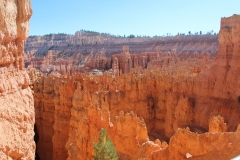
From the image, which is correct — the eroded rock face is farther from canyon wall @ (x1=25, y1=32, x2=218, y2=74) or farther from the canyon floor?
canyon wall @ (x1=25, y1=32, x2=218, y2=74)

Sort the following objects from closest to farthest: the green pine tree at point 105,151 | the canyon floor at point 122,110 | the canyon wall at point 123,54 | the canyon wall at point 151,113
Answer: the canyon floor at point 122,110
the canyon wall at point 151,113
the green pine tree at point 105,151
the canyon wall at point 123,54

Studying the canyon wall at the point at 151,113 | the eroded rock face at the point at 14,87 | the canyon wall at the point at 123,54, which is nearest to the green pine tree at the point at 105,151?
the canyon wall at the point at 151,113

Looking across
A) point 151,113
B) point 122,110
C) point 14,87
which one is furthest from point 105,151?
point 151,113

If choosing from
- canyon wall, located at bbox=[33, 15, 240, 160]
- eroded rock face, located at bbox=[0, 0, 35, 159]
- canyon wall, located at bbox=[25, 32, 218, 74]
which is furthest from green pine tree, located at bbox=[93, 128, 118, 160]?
canyon wall, located at bbox=[25, 32, 218, 74]

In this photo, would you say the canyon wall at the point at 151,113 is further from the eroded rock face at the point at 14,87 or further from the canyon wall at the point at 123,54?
the canyon wall at the point at 123,54

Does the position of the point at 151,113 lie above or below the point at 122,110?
below

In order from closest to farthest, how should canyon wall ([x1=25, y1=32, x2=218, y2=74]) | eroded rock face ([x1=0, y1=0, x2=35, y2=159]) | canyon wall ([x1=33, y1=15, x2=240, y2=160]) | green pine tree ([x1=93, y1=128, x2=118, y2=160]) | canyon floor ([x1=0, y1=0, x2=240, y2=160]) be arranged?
eroded rock face ([x1=0, y1=0, x2=35, y2=159]), canyon floor ([x1=0, y1=0, x2=240, y2=160]), canyon wall ([x1=33, y1=15, x2=240, y2=160]), green pine tree ([x1=93, y1=128, x2=118, y2=160]), canyon wall ([x1=25, y1=32, x2=218, y2=74])

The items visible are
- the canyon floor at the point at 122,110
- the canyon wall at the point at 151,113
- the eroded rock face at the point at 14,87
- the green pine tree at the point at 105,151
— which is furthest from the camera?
the green pine tree at the point at 105,151

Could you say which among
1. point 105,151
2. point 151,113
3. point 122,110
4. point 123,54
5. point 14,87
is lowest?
point 151,113

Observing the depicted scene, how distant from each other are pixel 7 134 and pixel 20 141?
0.45 m

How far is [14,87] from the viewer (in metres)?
6.03

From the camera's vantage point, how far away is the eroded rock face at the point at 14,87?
546 cm

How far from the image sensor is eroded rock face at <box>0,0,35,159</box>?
5465 mm

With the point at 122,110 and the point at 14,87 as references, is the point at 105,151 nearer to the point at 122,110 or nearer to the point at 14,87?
the point at 14,87
